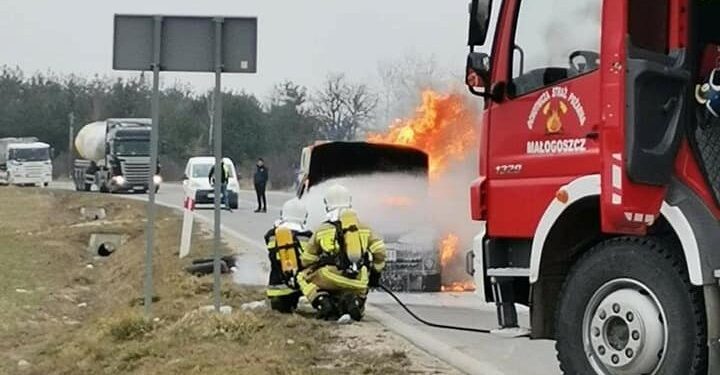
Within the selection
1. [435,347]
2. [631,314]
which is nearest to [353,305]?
[435,347]

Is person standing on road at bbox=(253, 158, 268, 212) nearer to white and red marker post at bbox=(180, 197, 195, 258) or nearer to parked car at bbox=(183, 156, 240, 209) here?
parked car at bbox=(183, 156, 240, 209)

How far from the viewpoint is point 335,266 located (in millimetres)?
9891

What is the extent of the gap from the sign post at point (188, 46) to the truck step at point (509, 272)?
339 cm

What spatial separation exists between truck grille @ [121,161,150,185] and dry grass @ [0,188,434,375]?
25.5 meters

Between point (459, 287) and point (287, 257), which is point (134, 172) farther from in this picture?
point (287, 257)

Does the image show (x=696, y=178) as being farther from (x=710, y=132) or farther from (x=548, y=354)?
(x=548, y=354)

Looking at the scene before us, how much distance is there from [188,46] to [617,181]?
16.6 feet

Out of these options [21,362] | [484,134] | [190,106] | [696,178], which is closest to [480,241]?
[484,134]

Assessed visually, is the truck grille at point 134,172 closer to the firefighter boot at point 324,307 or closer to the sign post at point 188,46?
the firefighter boot at point 324,307

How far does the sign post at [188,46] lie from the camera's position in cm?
939

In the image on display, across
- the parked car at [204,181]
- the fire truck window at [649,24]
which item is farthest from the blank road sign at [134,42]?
the parked car at [204,181]

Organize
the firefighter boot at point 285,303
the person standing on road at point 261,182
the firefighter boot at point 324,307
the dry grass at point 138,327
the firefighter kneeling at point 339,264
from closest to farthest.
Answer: the dry grass at point 138,327
the firefighter kneeling at point 339,264
the firefighter boot at point 324,307
the firefighter boot at point 285,303
the person standing on road at point 261,182

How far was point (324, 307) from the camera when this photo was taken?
32.8 ft

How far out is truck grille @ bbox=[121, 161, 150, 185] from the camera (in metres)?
46.7
